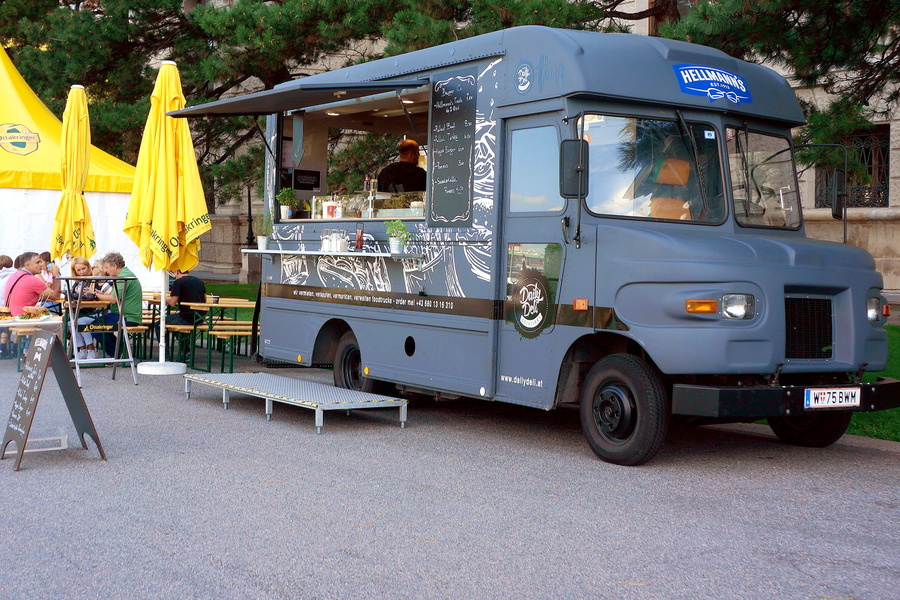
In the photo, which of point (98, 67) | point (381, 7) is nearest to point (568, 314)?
point (381, 7)

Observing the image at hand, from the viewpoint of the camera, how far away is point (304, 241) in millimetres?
10812

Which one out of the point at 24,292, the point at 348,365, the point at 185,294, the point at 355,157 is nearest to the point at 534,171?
the point at 348,365

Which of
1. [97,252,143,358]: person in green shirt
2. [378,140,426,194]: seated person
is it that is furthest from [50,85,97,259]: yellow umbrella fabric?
[378,140,426,194]: seated person

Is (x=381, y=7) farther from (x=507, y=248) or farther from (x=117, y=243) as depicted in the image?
(x=507, y=248)

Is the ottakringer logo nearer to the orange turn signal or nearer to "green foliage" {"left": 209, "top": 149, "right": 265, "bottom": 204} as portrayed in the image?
the orange turn signal

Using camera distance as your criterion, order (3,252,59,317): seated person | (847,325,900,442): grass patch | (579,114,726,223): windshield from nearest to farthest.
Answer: (579,114,726,223): windshield < (847,325,900,442): grass patch < (3,252,59,317): seated person

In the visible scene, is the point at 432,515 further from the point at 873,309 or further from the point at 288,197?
the point at 288,197

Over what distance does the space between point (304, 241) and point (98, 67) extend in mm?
13602

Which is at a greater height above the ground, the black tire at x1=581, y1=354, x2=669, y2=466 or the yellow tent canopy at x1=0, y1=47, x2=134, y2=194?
the yellow tent canopy at x1=0, y1=47, x2=134, y2=194

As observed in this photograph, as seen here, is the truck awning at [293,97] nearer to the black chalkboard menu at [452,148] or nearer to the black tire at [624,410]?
the black chalkboard menu at [452,148]

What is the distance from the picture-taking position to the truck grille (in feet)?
23.7

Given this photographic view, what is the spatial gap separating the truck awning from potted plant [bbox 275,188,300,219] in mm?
853

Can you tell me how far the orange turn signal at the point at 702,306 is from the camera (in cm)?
693

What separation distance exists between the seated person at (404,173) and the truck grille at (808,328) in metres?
3.72
